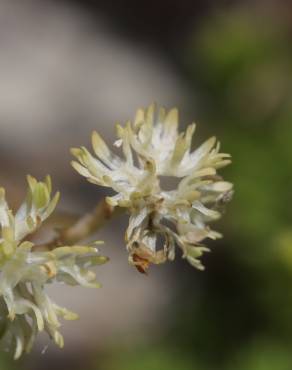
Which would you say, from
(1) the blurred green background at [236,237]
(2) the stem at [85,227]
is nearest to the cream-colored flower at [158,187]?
(2) the stem at [85,227]

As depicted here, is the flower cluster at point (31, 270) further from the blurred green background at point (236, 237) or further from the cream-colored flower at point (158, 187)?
the blurred green background at point (236, 237)

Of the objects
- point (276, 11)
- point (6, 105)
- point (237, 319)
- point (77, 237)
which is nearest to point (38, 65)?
point (6, 105)

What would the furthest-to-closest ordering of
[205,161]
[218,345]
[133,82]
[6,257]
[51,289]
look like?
[133,82]
[51,289]
[218,345]
[205,161]
[6,257]

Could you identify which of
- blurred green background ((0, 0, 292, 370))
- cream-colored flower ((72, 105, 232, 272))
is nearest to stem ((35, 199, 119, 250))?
cream-colored flower ((72, 105, 232, 272))

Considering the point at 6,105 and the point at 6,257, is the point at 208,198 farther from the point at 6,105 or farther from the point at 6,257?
the point at 6,105

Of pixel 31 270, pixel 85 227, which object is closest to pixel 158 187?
pixel 85 227

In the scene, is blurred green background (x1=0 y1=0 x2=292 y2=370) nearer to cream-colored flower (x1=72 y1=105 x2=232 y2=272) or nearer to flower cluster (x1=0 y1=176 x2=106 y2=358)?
cream-colored flower (x1=72 y1=105 x2=232 y2=272)

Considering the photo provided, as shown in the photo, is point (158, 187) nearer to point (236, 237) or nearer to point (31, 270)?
point (31, 270)
